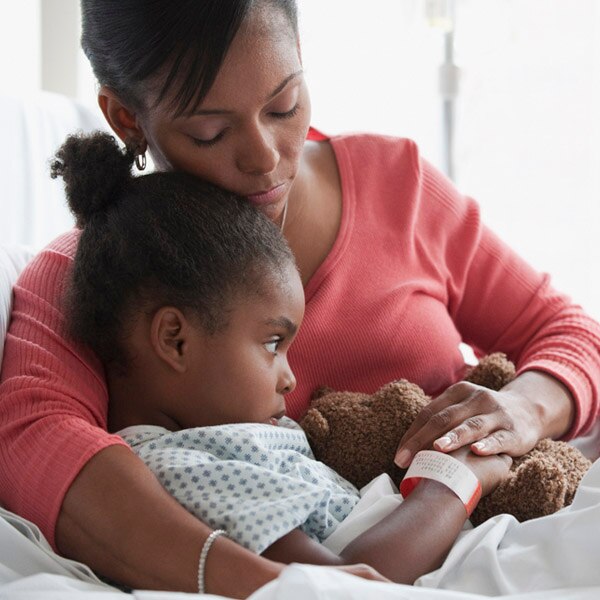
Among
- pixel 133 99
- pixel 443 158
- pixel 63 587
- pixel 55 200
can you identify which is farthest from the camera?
pixel 443 158

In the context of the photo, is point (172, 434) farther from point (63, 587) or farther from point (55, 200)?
point (55, 200)

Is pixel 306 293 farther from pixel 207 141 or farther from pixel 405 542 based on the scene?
pixel 405 542

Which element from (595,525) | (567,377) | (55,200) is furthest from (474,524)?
(55,200)

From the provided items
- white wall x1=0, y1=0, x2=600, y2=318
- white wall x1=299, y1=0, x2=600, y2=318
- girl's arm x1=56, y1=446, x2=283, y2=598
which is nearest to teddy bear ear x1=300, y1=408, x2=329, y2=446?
girl's arm x1=56, y1=446, x2=283, y2=598

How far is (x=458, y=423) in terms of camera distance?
1309mm

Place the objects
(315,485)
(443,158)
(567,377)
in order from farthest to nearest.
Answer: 1. (443,158)
2. (567,377)
3. (315,485)

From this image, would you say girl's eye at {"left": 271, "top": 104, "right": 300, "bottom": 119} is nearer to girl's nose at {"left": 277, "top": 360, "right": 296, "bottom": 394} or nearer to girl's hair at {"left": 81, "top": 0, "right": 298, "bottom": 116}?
girl's hair at {"left": 81, "top": 0, "right": 298, "bottom": 116}

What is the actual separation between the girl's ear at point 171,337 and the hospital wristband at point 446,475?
1.07 ft

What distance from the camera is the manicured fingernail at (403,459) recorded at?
4.23ft

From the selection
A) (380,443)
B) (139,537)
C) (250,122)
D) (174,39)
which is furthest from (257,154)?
(139,537)

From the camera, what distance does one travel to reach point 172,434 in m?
1.22

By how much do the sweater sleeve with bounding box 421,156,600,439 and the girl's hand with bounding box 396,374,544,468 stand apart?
32cm

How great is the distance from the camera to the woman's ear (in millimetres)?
1447

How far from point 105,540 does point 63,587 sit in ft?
0.30
